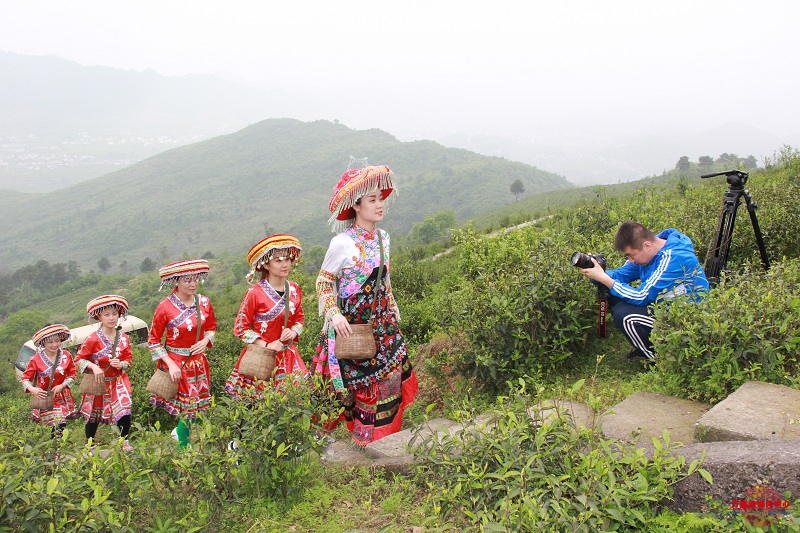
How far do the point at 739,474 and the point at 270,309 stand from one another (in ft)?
10.7

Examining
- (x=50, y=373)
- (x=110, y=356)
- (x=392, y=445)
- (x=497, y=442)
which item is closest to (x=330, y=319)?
(x=392, y=445)

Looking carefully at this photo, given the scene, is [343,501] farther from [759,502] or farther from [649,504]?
[759,502]

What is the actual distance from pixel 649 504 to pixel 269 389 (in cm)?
213

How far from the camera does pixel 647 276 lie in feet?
14.5

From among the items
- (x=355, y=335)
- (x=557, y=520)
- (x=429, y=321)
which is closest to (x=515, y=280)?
(x=355, y=335)

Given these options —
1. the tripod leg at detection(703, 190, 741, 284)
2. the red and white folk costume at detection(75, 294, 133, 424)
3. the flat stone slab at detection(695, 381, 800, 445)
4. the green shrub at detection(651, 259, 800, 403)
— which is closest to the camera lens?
the green shrub at detection(651, 259, 800, 403)

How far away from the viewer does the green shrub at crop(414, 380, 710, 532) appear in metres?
2.12

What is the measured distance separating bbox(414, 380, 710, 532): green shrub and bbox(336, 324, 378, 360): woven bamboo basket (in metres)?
1.29

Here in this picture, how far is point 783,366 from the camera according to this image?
341 cm

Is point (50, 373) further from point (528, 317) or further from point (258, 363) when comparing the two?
point (528, 317)

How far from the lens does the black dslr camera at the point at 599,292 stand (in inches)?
168

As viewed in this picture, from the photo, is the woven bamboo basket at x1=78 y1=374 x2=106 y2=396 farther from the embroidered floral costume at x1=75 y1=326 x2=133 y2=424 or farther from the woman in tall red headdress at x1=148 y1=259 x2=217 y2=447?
the woman in tall red headdress at x1=148 y1=259 x2=217 y2=447

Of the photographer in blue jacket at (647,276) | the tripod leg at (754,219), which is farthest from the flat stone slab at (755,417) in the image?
the tripod leg at (754,219)

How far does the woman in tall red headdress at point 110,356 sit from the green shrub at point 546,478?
367 centimetres
